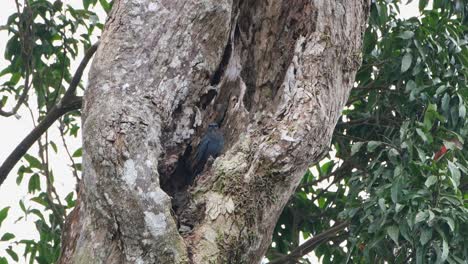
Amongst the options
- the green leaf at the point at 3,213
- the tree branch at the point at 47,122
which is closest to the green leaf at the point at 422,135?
the tree branch at the point at 47,122

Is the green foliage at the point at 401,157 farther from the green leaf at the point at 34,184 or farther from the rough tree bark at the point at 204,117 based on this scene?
the green leaf at the point at 34,184

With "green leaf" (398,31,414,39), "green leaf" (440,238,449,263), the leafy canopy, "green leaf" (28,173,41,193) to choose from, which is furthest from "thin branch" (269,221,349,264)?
"green leaf" (28,173,41,193)

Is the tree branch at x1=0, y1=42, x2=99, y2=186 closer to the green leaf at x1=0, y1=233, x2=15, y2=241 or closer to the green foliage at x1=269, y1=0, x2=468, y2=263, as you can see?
the green leaf at x1=0, y1=233, x2=15, y2=241

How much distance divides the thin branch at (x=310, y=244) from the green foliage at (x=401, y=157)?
9 cm

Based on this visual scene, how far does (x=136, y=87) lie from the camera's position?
3.53 meters

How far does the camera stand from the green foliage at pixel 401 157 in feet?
14.2

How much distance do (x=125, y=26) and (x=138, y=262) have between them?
1.02 meters

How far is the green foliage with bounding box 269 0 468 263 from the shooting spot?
434cm

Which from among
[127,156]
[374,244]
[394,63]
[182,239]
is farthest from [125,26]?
[394,63]

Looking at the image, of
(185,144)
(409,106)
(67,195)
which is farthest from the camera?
(67,195)

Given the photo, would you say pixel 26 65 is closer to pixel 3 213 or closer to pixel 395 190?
pixel 3 213

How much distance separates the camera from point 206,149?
12.7 ft

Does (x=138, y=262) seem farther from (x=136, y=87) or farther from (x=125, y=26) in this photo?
(x=125, y=26)

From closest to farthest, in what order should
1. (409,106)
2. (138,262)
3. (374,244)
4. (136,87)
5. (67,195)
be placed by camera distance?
(138,262), (136,87), (374,244), (409,106), (67,195)
